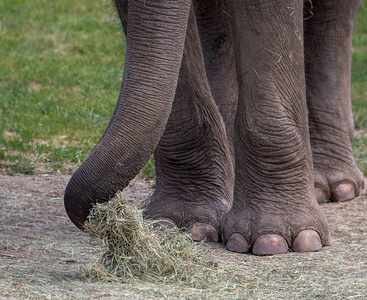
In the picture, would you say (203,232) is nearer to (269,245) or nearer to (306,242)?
(269,245)

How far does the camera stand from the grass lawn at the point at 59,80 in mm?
5453

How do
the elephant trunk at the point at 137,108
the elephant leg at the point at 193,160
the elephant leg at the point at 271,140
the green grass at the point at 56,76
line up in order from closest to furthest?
the elephant trunk at the point at 137,108 → the elephant leg at the point at 271,140 → the elephant leg at the point at 193,160 → the green grass at the point at 56,76

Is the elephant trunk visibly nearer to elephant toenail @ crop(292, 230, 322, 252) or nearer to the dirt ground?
the dirt ground

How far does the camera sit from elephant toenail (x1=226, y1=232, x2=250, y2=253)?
11.2 ft

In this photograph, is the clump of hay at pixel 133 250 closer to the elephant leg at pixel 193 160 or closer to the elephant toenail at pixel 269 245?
the elephant toenail at pixel 269 245

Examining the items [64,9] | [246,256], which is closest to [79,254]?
[246,256]

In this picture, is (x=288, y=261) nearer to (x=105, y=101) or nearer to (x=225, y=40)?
(x=225, y=40)

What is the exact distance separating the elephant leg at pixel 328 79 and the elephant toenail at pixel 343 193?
0.39 ft

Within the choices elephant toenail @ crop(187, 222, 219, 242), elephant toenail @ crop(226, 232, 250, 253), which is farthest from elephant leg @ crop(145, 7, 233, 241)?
elephant toenail @ crop(226, 232, 250, 253)

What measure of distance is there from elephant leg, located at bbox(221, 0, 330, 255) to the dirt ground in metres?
0.11

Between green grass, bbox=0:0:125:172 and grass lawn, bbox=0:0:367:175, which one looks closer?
grass lawn, bbox=0:0:367:175

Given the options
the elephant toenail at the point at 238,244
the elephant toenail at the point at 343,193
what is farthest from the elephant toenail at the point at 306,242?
the elephant toenail at the point at 343,193

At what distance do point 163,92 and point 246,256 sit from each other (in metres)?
0.98

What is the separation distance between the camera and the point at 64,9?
9.77 meters
